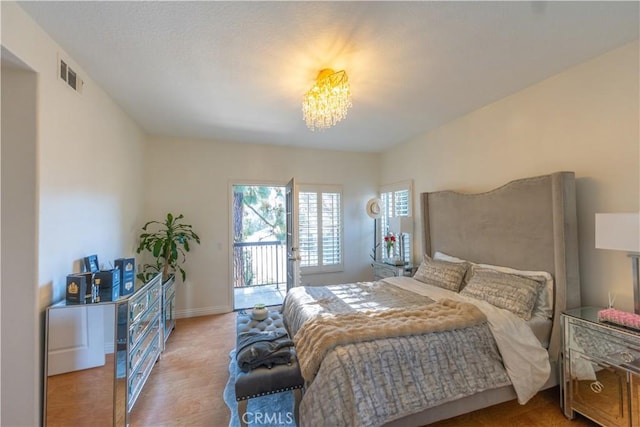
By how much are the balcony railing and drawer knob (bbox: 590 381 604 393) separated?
487cm

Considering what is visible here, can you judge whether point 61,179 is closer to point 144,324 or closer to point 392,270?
point 144,324

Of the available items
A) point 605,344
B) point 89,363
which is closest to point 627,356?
point 605,344

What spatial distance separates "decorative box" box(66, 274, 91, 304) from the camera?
1869 mm

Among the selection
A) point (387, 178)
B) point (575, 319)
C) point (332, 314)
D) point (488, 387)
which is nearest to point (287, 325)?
point (332, 314)

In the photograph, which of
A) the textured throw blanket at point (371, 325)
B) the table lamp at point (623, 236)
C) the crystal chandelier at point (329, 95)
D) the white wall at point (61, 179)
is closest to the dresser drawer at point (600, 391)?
the table lamp at point (623, 236)

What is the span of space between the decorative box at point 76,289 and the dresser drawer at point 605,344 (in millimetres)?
3570

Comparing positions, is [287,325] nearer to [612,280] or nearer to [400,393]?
[400,393]

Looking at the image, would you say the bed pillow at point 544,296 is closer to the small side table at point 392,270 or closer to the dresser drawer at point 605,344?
the dresser drawer at point 605,344

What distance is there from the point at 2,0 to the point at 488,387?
12.6 feet

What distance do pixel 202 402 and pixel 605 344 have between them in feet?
9.88

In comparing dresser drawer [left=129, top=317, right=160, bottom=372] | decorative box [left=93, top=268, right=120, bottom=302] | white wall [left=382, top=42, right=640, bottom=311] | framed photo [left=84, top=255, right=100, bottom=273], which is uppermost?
white wall [left=382, top=42, right=640, bottom=311]

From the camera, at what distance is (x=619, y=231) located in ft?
5.79

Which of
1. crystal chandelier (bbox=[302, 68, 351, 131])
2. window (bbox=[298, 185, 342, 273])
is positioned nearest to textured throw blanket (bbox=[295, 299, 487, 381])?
crystal chandelier (bbox=[302, 68, 351, 131])

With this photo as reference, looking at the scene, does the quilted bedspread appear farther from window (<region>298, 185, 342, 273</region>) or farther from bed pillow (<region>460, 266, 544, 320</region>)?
window (<region>298, 185, 342, 273</region>)
